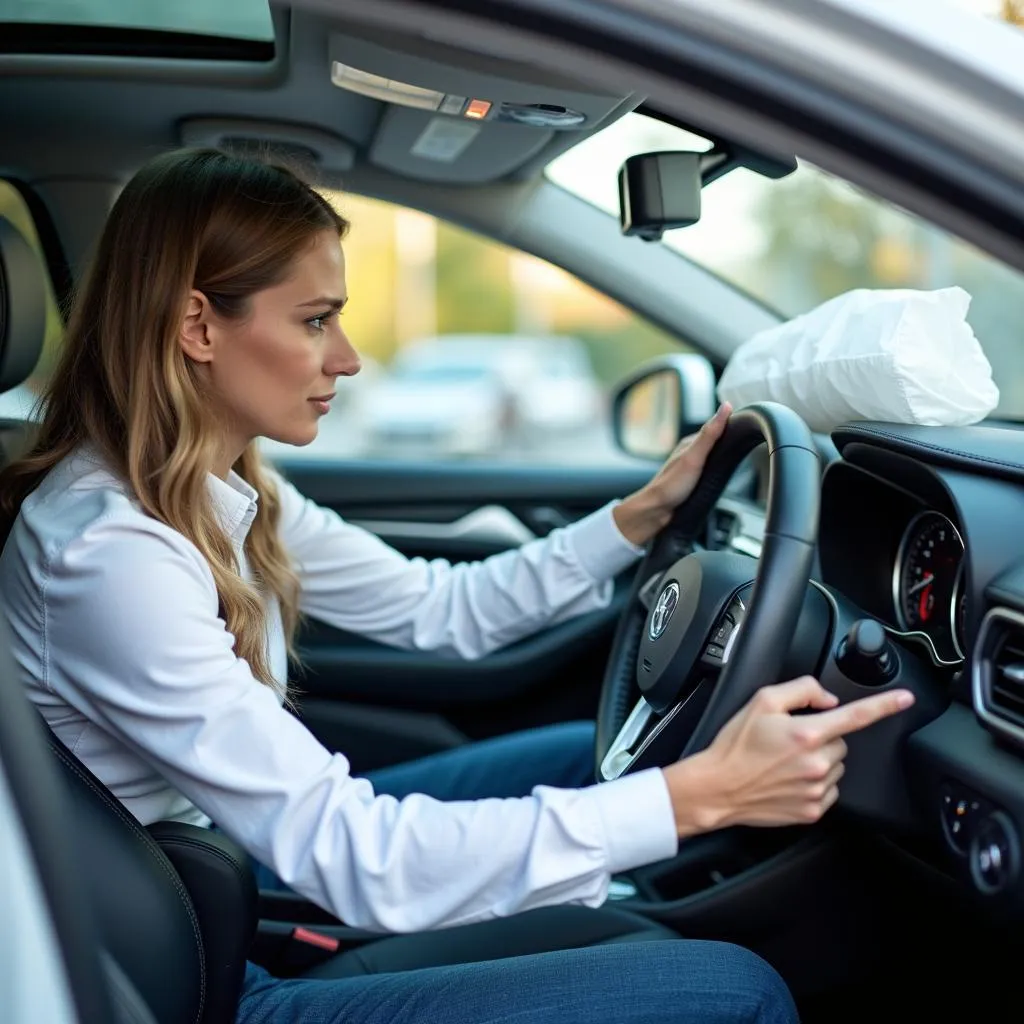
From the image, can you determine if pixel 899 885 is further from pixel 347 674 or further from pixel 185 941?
pixel 347 674

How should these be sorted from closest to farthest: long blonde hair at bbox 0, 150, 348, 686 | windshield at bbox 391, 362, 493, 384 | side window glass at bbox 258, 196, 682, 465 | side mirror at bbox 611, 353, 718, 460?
long blonde hair at bbox 0, 150, 348, 686, side mirror at bbox 611, 353, 718, 460, side window glass at bbox 258, 196, 682, 465, windshield at bbox 391, 362, 493, 384

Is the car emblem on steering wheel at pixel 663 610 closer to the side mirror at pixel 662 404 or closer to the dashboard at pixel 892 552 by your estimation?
the dashboard at pixel 892 552

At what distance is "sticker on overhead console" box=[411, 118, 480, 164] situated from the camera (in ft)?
6.93

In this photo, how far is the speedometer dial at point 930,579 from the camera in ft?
5.06

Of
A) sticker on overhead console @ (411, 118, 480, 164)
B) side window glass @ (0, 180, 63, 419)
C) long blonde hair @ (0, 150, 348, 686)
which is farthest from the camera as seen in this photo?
sticker on overhead console @ (411, 118, 480, 164)

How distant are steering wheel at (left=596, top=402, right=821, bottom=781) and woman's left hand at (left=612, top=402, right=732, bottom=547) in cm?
2

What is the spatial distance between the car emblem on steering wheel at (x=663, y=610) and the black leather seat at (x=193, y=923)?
397 mm

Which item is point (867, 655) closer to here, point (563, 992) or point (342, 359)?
point (563, 992)

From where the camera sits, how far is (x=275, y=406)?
1610 mm

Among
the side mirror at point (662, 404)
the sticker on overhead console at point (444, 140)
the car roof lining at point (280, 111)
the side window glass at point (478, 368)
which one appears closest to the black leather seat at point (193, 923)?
the car roof lining at point (280, 111)

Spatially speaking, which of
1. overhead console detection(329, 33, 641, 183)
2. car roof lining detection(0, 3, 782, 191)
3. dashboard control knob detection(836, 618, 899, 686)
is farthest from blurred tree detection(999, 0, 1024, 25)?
dashboard control knob detection(836, 618, 899, 686)

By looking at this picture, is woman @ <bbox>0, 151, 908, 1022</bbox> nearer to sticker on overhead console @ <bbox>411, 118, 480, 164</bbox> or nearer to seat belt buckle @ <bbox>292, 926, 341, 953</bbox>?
seat belt buckle @ <bbox>292, 926, 341, 953</bbox>

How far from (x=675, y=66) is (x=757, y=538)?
4.06ft

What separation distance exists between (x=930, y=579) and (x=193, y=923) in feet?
3.17
